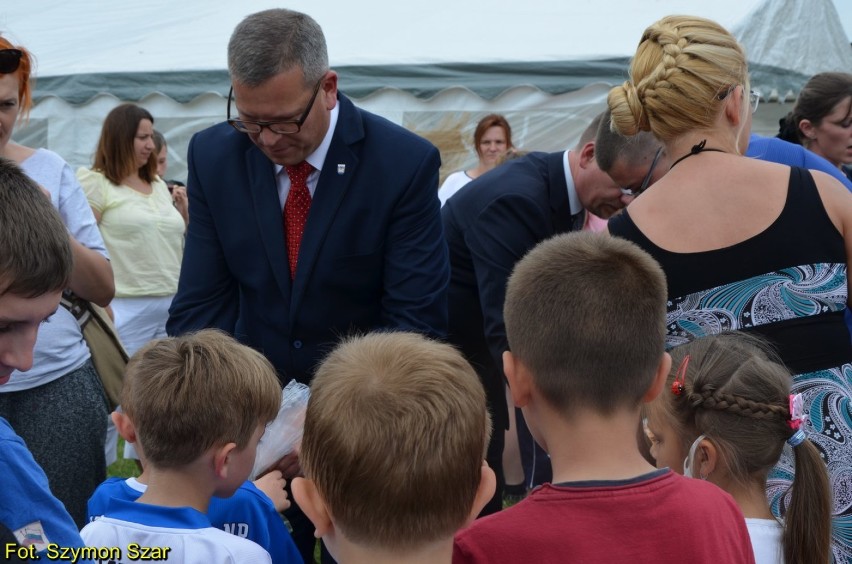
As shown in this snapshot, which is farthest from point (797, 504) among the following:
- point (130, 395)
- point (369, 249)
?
point (130, 395)

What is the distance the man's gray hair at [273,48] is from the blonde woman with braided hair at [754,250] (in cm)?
97

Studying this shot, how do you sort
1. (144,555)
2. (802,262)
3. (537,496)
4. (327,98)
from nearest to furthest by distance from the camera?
(537,496) → (144,555) → (802,262) → (327,98)

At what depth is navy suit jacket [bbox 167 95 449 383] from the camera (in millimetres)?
2832

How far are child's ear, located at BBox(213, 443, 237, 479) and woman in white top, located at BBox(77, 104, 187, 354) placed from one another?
13.0 feet

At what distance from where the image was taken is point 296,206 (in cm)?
291

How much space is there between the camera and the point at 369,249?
9.31 feet

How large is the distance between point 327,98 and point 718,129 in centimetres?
114

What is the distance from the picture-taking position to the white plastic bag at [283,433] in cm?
264

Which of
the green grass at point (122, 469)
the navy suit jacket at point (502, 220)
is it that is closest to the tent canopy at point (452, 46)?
the green grass at point (122, 469)

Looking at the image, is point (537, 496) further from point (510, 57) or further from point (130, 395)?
point (510, 57)

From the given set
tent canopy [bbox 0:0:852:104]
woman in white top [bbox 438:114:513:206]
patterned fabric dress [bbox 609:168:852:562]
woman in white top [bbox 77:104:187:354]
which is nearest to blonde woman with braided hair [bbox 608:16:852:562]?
patterned fabric dress [bbox 609:168:852:562]

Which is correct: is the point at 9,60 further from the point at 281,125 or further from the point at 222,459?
the point at 222,459

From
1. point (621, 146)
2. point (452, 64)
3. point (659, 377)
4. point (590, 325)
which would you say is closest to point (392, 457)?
point (590, 325)

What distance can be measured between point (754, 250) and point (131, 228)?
15.4 feet
